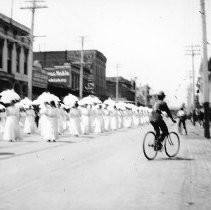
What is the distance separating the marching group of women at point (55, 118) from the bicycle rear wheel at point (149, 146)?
22.8 feet

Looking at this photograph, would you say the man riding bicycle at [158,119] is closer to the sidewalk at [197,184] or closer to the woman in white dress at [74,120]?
the sidewalk at [197,184]

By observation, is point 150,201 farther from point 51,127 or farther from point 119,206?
point 51,127

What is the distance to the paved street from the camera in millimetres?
5863

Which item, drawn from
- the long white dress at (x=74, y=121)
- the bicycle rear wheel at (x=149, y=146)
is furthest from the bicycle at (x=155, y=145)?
the long white dress at (x=74, y=121)

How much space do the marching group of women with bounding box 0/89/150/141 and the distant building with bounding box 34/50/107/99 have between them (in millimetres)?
34097

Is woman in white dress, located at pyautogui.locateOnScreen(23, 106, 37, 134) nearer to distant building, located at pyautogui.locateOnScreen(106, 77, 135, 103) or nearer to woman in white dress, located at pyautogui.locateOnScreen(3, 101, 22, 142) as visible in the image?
woman in white dress, located at pyautogui.locateOnScreen(3, 101, 22, 142)

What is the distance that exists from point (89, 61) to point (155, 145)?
233ft

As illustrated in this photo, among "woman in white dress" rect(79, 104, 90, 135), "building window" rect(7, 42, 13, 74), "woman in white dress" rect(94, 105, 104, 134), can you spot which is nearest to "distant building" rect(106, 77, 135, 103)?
"building window" rect(7, 42, 13, 74)

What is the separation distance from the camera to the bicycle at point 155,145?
1074cm

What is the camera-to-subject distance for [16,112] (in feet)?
58.1

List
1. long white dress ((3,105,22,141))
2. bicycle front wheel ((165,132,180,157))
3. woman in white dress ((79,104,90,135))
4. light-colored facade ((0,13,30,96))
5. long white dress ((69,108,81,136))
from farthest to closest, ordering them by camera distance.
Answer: light-colored facade ((0,13,30,96)) → woman in white dress ((79,104,90,135)) → long white dress ((69,108,81,136)) → long white dress ((3,105,22,141)) → bicycle front wheel ((165,132,180,157))

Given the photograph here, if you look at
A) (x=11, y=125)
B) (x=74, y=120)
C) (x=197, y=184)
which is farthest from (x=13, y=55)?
(x=197, y=184)

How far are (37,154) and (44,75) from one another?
3686 centimetres

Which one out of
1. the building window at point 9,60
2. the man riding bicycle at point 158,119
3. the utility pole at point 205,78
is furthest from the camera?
the building window at point 9,60
